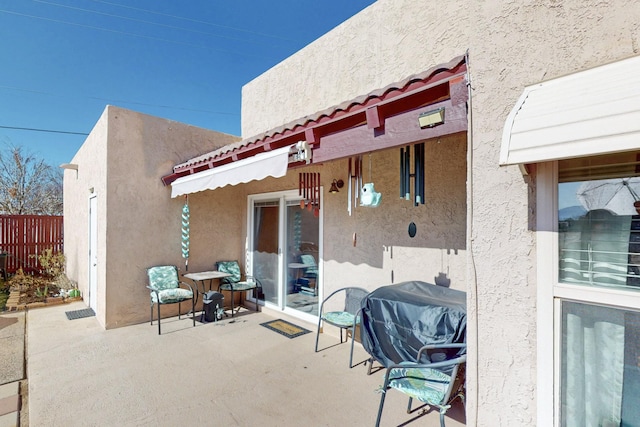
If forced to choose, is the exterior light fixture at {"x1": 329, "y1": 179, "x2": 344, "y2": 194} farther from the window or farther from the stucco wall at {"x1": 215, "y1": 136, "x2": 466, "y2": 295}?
the window

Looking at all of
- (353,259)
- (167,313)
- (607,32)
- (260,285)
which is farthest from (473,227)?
(167,313)

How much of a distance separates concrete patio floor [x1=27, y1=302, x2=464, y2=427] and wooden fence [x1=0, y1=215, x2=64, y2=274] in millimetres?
10393

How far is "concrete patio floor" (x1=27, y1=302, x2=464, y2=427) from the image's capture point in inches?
211

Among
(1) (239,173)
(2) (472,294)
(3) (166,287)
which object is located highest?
(1) (239,173)

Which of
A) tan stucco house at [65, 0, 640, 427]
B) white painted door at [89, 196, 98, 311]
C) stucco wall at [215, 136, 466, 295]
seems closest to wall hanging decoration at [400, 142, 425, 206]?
tan stucco house at [65, 0, 640, 427]

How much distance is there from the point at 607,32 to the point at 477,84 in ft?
3.65

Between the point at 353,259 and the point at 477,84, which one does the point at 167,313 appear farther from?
the point at 477,84

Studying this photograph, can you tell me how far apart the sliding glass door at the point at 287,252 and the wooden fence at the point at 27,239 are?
14039mm

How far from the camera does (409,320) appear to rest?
5.25 meters

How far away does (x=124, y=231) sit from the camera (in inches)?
393

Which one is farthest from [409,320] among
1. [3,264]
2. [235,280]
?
[3,264]

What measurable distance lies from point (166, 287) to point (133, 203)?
2998mm

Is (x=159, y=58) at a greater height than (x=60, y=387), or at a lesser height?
greater

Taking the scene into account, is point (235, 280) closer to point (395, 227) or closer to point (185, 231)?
point (185, 231)
